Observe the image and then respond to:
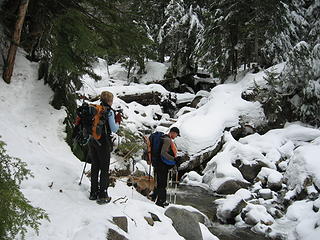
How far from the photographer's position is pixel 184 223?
237 inches

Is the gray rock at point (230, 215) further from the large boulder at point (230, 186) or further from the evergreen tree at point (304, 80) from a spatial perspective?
the evergreen tree at point (304, 80)

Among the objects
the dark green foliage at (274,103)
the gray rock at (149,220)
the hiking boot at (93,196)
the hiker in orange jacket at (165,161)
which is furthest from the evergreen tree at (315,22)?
the hiking boot at (93,196)

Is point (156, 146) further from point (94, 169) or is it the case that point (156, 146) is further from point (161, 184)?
point (94, 169)

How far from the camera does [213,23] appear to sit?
2134 centimetres

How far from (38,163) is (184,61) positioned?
2244 centimetres

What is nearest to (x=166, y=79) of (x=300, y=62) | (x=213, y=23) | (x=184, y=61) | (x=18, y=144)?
(x=184, y=61)

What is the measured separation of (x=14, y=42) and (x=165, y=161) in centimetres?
456

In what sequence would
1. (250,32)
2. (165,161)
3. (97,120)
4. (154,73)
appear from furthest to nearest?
(154,73)
(250,32)
(165,161)
(97,120)

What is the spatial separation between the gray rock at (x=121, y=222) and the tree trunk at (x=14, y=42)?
5246 mm

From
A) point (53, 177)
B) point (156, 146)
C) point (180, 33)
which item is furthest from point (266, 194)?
point (180, 33)

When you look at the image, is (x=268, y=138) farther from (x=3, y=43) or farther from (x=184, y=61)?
(x=184, y=61)

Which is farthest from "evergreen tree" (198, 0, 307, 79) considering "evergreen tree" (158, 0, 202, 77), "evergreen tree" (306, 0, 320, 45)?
"evergreen tree" (306, 0, 320, 45)

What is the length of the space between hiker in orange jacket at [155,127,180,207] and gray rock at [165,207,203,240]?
990mm

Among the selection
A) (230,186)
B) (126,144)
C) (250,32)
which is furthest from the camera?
(250,32)
